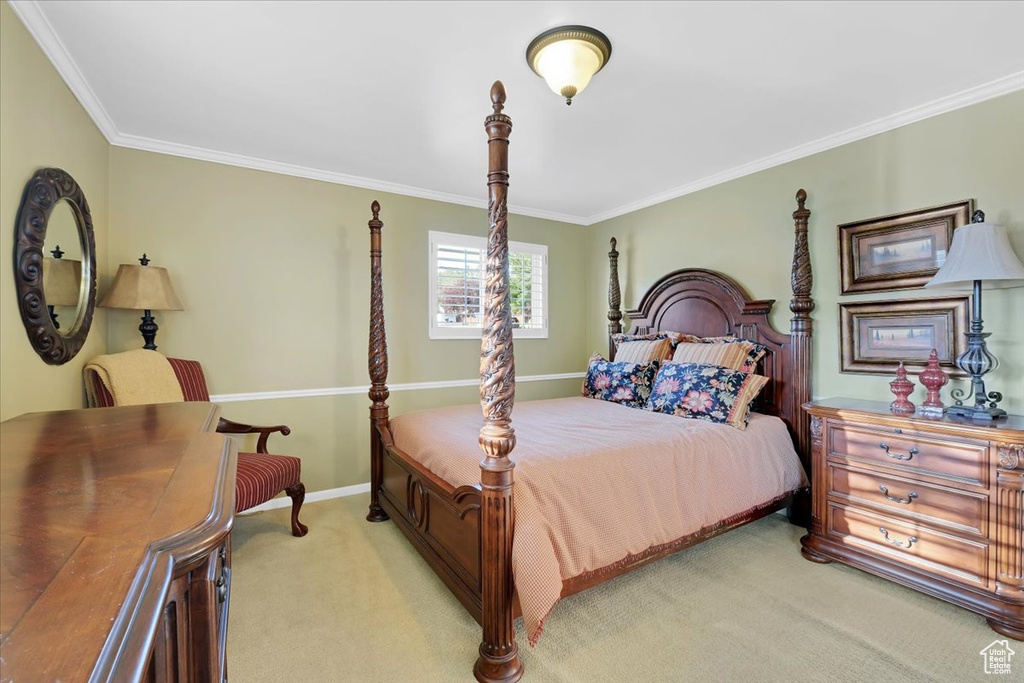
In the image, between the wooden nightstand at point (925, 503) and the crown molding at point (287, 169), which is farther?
the crown molding at point (287, 169)

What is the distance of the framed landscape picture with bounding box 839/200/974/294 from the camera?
8.03 ft

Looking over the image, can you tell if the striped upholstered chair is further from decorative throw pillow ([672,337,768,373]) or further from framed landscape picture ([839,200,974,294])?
framed landscape picture ([839,200,974,294])

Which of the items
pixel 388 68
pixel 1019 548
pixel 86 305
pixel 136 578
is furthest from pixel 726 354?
pixel 86 305

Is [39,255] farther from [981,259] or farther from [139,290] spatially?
[981,259]

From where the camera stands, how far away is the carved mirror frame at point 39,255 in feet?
5.83

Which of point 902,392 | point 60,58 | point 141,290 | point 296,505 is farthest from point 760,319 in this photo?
point 60,58

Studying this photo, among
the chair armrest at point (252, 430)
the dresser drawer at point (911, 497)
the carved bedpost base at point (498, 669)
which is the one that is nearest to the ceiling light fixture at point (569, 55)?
the carved bedpost base at point (498, 669)

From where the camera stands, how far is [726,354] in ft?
10.2

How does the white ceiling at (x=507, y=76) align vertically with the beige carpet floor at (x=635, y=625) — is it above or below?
above

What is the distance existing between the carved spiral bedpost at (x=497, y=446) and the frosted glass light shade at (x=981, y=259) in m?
2.20

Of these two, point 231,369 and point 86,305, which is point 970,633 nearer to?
point 231,369

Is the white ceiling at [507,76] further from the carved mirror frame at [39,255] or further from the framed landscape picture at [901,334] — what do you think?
the framed landscape picture at [901,334]

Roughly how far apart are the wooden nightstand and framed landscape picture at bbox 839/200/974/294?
0.74m

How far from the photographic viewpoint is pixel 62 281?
6.97 ft
